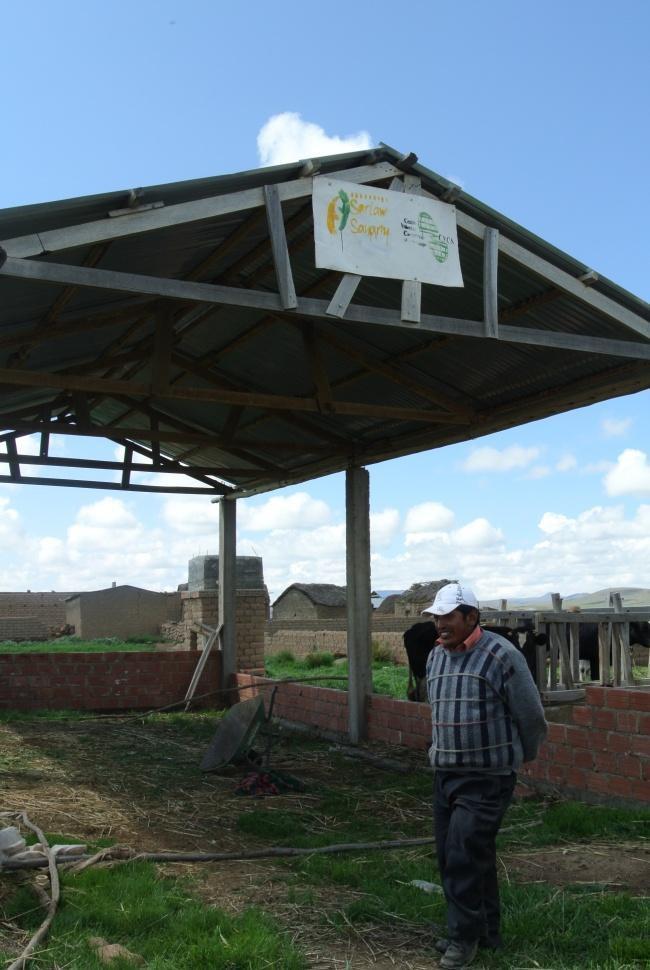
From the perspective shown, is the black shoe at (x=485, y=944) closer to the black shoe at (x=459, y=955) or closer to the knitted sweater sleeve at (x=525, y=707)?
the black shoe at (x=459, y=955)

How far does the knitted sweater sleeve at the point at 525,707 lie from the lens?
4363 mm

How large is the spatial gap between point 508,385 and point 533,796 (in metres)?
3.88

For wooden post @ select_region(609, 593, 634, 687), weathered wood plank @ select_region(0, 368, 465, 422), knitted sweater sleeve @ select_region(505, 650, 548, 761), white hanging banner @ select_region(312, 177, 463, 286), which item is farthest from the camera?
wooden post @ select_region(609, 593, 634, 687)

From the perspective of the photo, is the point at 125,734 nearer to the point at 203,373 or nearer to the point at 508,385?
the point at 203,373

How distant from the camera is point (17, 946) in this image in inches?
176

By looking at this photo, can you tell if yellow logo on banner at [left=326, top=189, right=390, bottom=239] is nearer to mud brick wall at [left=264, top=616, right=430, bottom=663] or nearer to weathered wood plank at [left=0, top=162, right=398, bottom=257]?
weathered wood plank at [left=0, top=162, right=398, bottom=257]

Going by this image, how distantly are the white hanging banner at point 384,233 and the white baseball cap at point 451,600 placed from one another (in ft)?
10.3

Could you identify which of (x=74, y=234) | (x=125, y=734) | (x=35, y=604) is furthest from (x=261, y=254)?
(x=35, y=604)

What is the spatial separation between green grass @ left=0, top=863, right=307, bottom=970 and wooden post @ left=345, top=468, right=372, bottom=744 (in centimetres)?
600

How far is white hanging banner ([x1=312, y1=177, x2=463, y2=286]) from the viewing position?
704 centimetres

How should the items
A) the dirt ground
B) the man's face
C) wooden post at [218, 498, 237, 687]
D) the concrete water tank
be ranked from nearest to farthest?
the man's face, the dirt ground, wooden post at [218, 498, 237, 687], the concrete water tank

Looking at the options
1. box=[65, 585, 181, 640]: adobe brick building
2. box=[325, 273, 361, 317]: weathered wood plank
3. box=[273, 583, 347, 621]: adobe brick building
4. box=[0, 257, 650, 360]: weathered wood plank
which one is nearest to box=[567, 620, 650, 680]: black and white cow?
box=[0, 257, 650, 360]: weathered wood plank

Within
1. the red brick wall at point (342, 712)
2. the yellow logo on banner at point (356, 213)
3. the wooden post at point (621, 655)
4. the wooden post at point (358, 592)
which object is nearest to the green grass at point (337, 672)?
the red brick wall at point (342, 712)

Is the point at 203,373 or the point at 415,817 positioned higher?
the point at 203,373
